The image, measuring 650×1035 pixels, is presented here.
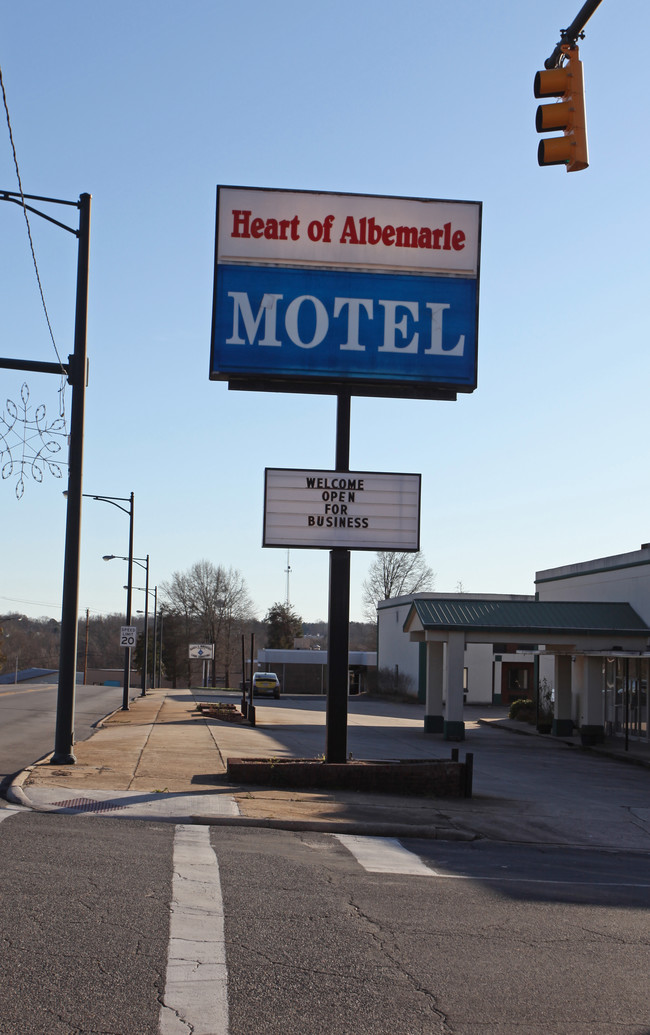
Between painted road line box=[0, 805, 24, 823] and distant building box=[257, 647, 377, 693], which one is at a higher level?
painted road line box=[0, 805, 24, 823]

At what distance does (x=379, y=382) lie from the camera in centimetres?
1658

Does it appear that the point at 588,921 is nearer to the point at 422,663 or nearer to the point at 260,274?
the point at 260,274

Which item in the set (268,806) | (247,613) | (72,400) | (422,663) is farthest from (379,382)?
(247,613)

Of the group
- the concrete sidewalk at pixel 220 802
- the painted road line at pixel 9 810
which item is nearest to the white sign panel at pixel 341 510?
the concrete sidewalk at pixel 220 802

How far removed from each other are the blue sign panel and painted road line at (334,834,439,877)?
7857 mm

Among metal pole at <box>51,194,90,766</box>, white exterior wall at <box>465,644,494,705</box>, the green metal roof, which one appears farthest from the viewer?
white exterior wall at <box>465,644,494,705</box>

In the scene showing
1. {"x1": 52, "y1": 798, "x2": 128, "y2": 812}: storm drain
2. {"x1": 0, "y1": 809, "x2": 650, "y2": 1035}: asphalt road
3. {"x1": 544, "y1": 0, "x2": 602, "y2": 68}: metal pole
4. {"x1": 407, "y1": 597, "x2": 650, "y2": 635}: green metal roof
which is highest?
{"x1": 544, "y1": 0, "x2": 602, "y2": 68}: metal pole

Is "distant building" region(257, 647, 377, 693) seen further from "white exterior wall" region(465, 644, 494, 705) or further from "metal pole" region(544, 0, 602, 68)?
"metal pole" region(544, 0, 602, 68)

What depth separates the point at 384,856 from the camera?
10016 millimetres

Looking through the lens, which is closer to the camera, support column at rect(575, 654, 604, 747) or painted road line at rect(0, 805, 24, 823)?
painted road line at rect(0, 805, 24, 823)

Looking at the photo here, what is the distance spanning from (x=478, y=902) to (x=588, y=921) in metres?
0.86

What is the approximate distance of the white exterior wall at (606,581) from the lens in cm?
3219

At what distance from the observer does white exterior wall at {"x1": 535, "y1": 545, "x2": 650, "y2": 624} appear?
32.2 m

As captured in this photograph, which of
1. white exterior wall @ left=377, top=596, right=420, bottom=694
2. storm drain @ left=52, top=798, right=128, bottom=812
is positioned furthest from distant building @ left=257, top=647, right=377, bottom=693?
storm drain @ left=52, top=798, right=128, bottom=812
